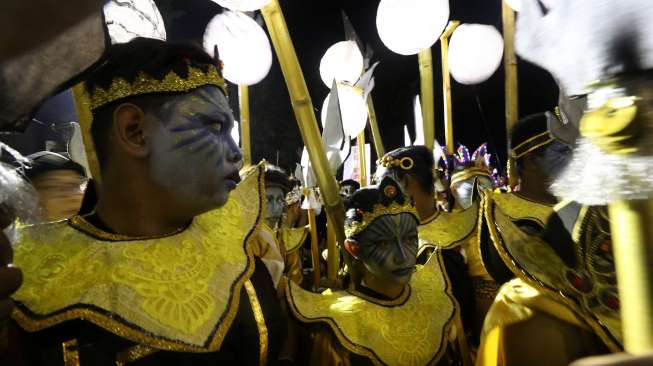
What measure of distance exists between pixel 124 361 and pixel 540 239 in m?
1.35

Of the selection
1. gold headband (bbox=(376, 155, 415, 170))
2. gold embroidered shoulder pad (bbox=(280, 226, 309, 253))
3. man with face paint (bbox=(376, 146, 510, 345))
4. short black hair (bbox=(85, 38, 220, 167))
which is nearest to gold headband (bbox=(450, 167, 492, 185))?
man with face paint (bbox=(376, 146, 510, 345))

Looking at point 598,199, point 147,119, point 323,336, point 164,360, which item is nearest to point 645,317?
point 598,199

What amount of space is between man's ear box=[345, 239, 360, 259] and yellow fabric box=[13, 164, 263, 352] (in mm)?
Answer: 1131

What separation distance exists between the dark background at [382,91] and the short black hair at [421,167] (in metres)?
5.03

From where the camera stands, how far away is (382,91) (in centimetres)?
1080

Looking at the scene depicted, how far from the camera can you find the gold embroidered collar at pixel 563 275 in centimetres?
128

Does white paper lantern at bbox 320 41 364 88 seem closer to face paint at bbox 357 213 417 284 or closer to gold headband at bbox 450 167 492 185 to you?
gold headband at bbox 450 167 492 185

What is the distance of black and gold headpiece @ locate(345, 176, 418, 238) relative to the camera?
253 centimetres

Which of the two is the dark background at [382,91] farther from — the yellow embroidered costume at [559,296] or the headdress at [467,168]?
the yellow embroidered costume at [559,296]

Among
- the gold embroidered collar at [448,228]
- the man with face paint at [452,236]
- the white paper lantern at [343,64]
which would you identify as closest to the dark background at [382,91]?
the white paper lantern at [343,64]

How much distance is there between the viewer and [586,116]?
710 mm

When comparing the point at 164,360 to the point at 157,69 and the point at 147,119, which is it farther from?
the point at 157,69

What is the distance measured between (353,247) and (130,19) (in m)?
1.57

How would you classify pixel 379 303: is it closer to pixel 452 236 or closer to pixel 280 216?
pixel 452 236
